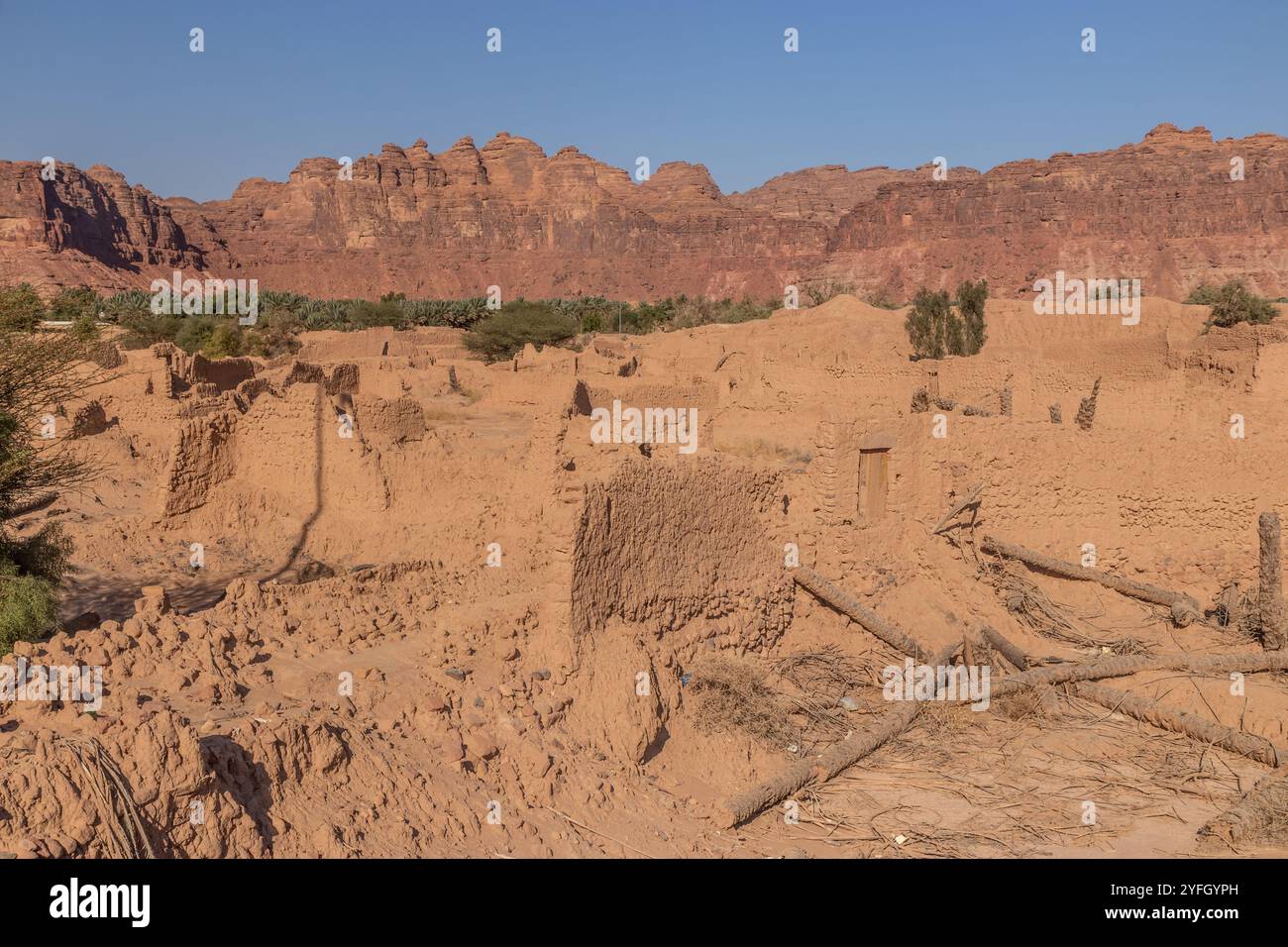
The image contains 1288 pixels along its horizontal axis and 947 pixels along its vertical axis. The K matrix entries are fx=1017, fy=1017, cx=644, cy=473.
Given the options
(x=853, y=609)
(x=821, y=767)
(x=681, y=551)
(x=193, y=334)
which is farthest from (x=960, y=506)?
(x=193, y=334)

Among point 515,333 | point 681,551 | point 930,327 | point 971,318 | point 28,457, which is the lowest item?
point 681,551

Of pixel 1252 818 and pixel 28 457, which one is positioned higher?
pixel 28 457

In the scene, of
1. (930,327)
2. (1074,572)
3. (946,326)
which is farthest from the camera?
(930,327)

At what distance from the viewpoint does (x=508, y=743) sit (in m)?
6.38

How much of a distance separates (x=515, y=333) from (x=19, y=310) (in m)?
31.3

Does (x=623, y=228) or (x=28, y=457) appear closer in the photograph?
(x=28, y=457)

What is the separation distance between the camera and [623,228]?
102875 mm

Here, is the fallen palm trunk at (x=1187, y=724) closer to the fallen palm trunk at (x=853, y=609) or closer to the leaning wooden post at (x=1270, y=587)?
the fallen palm trunk at (x=853, y=609)

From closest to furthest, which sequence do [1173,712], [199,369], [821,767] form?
[821,767] < [1173,712] < [199,369]

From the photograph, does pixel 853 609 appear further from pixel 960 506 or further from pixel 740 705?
pixel 740 705

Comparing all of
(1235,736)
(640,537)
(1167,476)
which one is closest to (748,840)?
(640,537)

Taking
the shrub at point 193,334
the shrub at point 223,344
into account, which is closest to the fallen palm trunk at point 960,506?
the shrub at point 223,344

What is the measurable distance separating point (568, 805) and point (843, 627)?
414cm
